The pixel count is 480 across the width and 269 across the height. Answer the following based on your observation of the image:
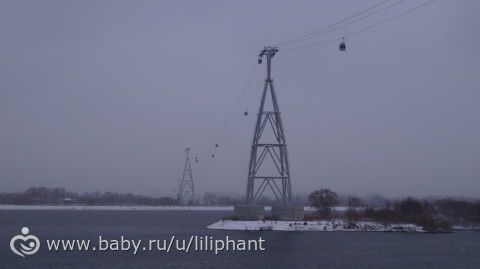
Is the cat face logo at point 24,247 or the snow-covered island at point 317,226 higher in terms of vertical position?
the snow-covered island at point 317,226

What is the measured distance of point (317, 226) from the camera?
59000 millimetres

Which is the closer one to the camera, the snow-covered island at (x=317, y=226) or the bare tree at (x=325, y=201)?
the snow-covered island at (x=317, y=226)

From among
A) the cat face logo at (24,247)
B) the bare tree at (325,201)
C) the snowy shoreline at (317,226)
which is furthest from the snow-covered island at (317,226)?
the cat face logo at (24,247)

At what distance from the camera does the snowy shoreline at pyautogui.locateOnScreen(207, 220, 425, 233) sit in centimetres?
5616

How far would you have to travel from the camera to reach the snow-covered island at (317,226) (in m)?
56.2

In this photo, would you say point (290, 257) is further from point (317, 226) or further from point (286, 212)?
point (286, 212)

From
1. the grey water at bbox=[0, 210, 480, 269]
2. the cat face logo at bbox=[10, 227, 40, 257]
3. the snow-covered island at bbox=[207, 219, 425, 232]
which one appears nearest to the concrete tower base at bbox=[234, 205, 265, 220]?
the snow-covered island at bbox=[207, 219, 425, 232]

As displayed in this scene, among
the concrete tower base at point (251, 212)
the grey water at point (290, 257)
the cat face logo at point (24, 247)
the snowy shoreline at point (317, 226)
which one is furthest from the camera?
the concrete tower base at point (251, 212)

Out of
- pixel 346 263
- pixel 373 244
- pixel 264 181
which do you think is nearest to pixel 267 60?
pixel 264 181

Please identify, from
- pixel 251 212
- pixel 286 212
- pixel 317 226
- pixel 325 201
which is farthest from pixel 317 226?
pixel 325 201

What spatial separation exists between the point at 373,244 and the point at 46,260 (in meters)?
23.1

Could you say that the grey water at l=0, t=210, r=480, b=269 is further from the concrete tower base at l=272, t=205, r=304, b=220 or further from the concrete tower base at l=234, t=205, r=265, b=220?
the concrete tower base at l=272, t=205, r=304, b=220

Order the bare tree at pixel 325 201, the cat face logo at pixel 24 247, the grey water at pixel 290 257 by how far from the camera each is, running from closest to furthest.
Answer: the grey water at pixel 290 257 < the cat face logo at pixel 24 247 < the bare tree at pixel 325 201

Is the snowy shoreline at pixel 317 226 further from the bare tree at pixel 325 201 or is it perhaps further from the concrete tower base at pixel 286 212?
the bare tree at pixel 325 201
